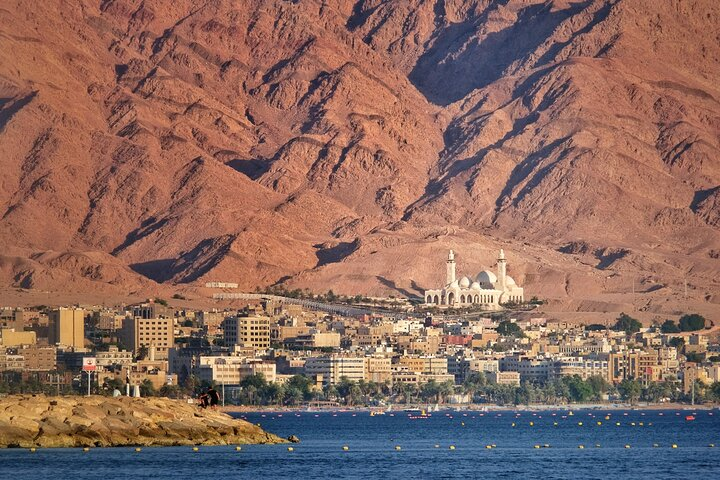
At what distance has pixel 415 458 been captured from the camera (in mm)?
141250

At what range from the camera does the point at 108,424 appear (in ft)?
437

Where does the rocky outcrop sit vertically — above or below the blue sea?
above

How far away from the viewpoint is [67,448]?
130750 mm

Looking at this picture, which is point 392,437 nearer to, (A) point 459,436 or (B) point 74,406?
(A) point 459,436

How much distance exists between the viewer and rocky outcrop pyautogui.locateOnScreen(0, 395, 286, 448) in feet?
429

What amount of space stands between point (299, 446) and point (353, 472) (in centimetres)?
2090

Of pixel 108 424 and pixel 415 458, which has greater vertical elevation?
pixel 108 424

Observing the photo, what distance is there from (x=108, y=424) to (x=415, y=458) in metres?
18.9

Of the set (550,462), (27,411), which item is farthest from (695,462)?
(27,411)

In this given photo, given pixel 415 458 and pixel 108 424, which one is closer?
pixel 108 424

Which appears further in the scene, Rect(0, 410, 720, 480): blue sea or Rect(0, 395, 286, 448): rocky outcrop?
Rect(0, 395, 286, 448): rocky outcrop

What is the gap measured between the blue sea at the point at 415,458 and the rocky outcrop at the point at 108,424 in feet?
4.33

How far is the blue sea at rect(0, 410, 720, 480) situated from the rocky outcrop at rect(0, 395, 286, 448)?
132 cm

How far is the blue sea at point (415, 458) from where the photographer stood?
4852 inches
